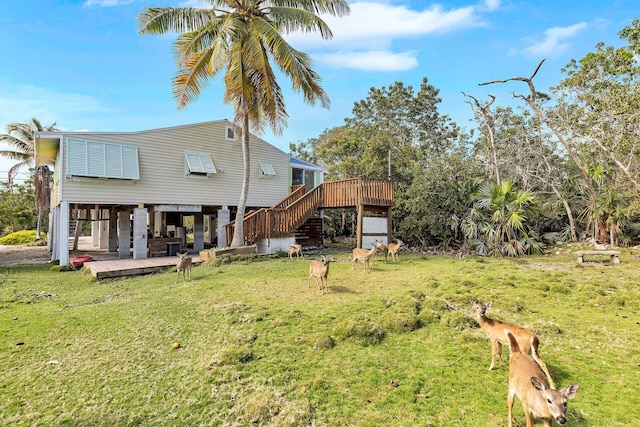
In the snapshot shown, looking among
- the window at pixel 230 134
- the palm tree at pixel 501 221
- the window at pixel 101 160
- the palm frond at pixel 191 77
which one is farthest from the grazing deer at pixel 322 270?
the window at pixel 230 134

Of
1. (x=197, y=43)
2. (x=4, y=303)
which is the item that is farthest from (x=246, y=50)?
(x=4, y=303)

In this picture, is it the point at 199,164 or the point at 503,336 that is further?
the point at 199,164

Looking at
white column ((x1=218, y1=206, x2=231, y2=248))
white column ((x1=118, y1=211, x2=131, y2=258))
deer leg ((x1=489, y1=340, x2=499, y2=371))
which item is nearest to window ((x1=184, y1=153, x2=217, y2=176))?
white column ((x1=218, y1=206, x2=231, y2=248))

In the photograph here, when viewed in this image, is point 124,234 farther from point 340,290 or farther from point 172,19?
point 340,290

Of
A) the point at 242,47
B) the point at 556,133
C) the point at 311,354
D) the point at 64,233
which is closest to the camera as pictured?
the point at 311,354

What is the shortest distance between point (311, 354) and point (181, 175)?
529 inches

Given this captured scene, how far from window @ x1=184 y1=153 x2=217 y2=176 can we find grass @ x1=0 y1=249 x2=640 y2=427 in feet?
28.3

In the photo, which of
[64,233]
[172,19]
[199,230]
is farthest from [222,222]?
[172,19]

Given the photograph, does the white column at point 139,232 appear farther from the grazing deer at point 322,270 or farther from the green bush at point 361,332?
the green bush at point 361,332

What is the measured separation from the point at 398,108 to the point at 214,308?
25962 millimetres

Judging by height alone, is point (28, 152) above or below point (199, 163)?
above

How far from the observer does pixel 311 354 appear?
411cm

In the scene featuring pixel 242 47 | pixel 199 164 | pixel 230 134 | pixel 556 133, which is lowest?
pixel 199 164

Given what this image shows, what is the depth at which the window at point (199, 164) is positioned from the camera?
15.2 meters
